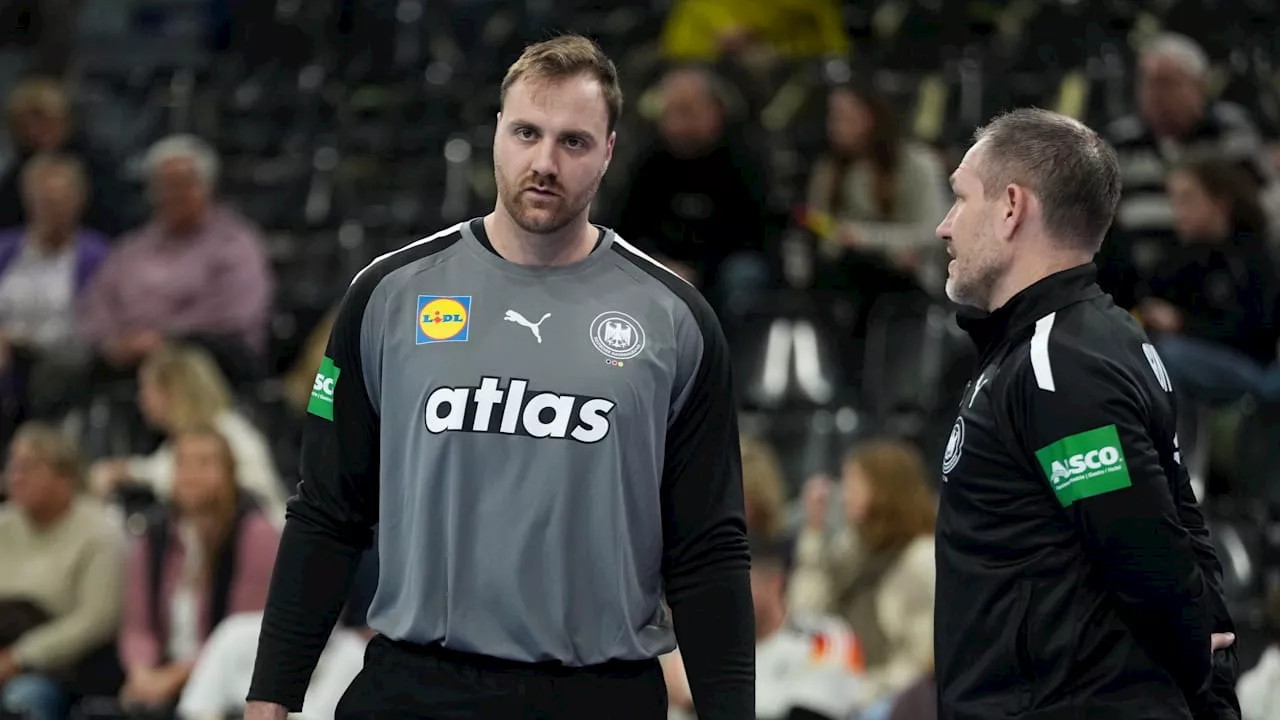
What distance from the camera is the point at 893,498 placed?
7238 millimetres

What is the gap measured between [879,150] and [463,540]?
559 centimetres

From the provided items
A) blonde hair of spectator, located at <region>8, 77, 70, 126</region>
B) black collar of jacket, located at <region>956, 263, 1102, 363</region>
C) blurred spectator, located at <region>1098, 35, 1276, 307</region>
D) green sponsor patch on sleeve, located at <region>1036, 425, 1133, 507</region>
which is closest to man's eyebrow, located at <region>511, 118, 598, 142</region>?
black collar of jacket, located at <region>956, 263, 1102, 363</region>

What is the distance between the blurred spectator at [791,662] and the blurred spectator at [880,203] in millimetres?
1935

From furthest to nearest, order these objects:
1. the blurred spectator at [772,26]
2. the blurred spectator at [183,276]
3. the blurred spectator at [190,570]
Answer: the blurred spectator at [772,26], the blurred spectator at [183,276], the blurred spectator at [190,570]

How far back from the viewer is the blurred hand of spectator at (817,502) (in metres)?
7.79

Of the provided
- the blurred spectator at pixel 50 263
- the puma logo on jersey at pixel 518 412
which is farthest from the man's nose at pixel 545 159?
the blurred spectator at pixel 50 263

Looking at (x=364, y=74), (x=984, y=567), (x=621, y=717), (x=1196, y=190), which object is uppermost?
(x=364, y=74)

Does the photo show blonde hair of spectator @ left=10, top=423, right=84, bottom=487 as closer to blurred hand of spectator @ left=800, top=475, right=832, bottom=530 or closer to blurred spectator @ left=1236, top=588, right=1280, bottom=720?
blurred hand of spectator @ left=800, top=475, right=832, bottom=530

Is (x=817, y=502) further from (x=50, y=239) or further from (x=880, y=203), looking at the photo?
(x=50, y=239)

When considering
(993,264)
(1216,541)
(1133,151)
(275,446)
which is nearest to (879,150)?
(1133,151)

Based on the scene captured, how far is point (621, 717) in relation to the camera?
3764mm

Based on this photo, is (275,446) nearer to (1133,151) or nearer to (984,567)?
(1133,151)

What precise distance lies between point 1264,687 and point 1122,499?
336cm

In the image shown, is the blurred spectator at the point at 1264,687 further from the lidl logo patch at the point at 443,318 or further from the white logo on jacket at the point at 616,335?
the lidl logo patch at the point at 443,318
